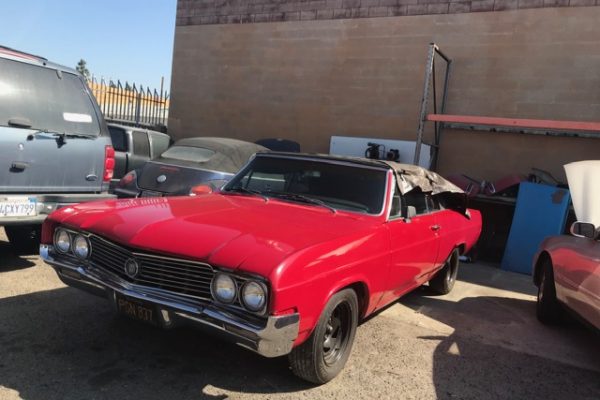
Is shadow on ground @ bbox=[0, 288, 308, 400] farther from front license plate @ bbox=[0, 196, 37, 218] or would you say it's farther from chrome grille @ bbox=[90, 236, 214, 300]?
front license plate @ bbox=[0, 196, 37, 218]

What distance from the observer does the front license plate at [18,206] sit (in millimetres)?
4575

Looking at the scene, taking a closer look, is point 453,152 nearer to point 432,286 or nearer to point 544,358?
point 432,286

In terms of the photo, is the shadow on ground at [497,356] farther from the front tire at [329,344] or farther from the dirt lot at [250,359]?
the front tire at [329,344]

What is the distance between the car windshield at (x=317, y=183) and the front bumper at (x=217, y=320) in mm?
1509

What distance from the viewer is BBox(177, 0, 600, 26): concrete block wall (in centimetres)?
1009

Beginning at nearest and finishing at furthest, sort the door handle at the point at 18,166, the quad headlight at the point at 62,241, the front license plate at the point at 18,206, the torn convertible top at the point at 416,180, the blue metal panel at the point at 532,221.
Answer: the quad headlight at the point at 62,241, the torn convertible top at the point at 416,180, the front license plate at the point at 18,206, the door handle at the point at 18,166, the blue metal panel at the point at 532,221

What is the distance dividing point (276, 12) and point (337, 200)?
378 inches

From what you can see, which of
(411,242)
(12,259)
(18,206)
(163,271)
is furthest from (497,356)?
(12,259)

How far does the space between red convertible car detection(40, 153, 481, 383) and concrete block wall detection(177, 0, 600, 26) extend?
7.06 meters

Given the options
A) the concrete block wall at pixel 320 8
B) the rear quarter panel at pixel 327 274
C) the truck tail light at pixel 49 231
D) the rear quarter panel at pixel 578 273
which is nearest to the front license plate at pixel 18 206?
the truck tail light at pixel 49 231

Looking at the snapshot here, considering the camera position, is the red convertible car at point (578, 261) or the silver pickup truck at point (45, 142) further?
the silver pickup truck at point (45, 142)

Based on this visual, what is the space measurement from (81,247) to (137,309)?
722 mm

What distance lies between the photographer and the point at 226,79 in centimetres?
1327

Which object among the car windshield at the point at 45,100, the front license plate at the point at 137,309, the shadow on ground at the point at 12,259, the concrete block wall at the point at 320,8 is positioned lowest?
the shadow on ground at the point at 12,259
